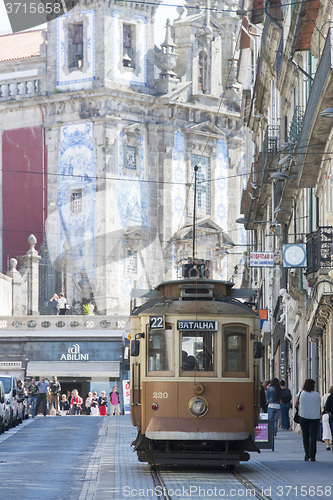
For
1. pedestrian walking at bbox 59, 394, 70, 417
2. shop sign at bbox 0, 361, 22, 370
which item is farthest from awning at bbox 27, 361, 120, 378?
pedestrian walking at bbox 59, 394, 70, 417

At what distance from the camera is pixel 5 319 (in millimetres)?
58531

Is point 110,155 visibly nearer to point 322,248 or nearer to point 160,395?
Answer: point 322,248

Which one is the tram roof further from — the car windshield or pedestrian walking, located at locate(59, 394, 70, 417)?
pedestrian walking, located at locate(59, 394, 70, 417)

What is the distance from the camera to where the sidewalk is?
49.2ft

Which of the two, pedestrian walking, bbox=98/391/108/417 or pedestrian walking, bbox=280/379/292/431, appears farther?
pedestrian walking, bbox=98/391/108/417

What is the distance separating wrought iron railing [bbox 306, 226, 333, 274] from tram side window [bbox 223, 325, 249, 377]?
18.4ft

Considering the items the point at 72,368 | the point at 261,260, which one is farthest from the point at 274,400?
the point at 72,368

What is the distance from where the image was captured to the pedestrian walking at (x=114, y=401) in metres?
48.6

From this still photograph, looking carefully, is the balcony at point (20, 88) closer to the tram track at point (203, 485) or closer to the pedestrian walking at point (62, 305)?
the pedestrian walking at point (62, 305)

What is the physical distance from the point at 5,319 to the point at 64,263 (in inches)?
210

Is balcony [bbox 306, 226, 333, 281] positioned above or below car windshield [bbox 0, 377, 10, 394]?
above

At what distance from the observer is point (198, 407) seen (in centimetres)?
1833

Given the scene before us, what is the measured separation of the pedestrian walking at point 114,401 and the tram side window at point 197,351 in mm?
30166

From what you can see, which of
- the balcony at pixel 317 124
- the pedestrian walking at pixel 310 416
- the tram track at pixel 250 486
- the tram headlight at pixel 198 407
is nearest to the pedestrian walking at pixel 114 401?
the balcony at pixel 317 124
